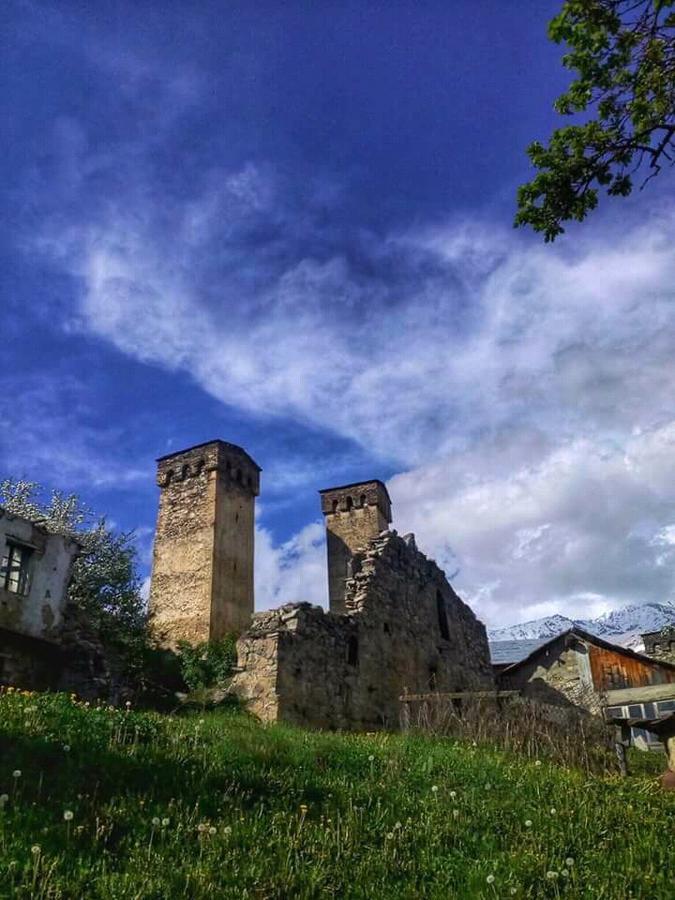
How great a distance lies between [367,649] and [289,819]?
938 cm

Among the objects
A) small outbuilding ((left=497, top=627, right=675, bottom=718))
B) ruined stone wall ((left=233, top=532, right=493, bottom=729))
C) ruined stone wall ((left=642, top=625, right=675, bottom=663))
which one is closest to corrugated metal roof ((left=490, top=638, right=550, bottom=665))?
ruined stone wall ((left=642, top=625, right=675, bottom=663))

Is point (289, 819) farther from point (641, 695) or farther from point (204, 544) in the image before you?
point (204, 544)

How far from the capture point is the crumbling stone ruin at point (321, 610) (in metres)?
13.2

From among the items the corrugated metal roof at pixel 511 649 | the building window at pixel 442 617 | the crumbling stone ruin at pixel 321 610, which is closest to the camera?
the crumbling stone ruin at pixel 321 610

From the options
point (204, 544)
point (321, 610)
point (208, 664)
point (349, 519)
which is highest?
point (349, 519)

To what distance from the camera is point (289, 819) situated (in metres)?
6.19

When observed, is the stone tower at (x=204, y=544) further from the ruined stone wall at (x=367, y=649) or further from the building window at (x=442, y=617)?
the ruined stone wall at (x=367, y=649)

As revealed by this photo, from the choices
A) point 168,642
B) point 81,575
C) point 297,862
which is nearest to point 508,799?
point 297,862

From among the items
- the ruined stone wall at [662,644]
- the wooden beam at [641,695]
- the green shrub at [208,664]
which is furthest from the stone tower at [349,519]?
the ruined stone wall at [662,644]

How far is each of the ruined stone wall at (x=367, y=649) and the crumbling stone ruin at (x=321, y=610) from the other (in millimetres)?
27

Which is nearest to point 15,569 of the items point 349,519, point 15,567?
point 15,567

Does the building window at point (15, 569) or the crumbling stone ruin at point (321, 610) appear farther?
the building window at point (15, 569)

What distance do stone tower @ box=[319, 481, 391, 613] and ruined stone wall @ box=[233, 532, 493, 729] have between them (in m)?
9.97

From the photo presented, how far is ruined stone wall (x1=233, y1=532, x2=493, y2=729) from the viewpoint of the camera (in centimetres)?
1294
